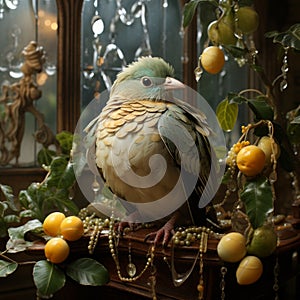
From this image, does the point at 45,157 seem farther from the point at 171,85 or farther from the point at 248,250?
the point at 248,250

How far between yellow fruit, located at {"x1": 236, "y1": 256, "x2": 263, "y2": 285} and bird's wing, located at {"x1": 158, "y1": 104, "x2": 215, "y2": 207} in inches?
4.7

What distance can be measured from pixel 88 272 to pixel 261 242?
10.3 inches

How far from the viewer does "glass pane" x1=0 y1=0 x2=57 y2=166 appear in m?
1.09

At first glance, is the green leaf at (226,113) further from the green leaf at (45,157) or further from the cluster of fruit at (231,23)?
the green leaf at (45,157)

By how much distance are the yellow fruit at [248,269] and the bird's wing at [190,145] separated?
0.39 ft

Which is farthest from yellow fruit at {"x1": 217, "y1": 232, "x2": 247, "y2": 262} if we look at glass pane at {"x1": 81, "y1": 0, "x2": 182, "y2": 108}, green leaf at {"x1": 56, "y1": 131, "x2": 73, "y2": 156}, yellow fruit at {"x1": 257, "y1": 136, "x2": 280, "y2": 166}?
glass pane at {"x1": 81, "y1": 0, "x2": 182, "y2": 108}

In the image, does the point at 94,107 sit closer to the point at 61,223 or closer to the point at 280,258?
the point at 61,223

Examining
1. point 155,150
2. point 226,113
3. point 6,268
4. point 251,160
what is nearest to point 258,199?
point 251,160

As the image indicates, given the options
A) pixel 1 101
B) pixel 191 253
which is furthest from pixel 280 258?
pixel 1 101

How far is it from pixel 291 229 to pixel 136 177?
31 centimetres

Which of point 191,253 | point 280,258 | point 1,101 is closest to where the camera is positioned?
point 191,253

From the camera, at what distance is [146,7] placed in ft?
4.29

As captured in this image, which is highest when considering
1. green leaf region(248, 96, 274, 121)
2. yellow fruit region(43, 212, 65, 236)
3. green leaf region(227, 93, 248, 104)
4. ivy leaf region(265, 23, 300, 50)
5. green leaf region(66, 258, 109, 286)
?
ivy leaf region(265, 23, 300, 50)

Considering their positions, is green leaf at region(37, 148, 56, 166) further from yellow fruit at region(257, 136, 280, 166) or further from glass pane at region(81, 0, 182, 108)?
yellow fruit at region(257, 136, 280, 166)
